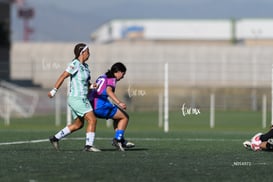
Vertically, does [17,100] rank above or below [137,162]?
below

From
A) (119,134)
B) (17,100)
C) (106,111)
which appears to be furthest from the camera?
(17,100)

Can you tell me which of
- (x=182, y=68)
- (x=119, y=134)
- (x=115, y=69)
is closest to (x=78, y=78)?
(x=115, y=69)

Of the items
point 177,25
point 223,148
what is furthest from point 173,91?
point 177,25

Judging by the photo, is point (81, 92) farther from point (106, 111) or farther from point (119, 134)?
point (119, 134)

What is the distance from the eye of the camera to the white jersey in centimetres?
1622

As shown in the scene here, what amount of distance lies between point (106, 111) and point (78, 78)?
34.6 inches

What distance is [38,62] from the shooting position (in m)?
50.9

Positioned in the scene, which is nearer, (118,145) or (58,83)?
(58,83)

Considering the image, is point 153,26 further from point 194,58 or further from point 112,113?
point 112,113

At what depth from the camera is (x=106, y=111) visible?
16.8 metres

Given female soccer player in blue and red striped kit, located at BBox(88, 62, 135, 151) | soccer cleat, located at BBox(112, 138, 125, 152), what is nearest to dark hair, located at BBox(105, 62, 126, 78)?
female soccer player in blue and red striped kit, located at BBox(88, 62, 135, 151)

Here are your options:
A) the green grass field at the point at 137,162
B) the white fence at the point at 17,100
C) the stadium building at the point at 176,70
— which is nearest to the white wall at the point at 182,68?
the stadium building at the point at 176,70

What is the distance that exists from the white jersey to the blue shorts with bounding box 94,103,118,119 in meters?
0.53

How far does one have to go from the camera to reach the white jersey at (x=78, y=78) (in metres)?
16.2
